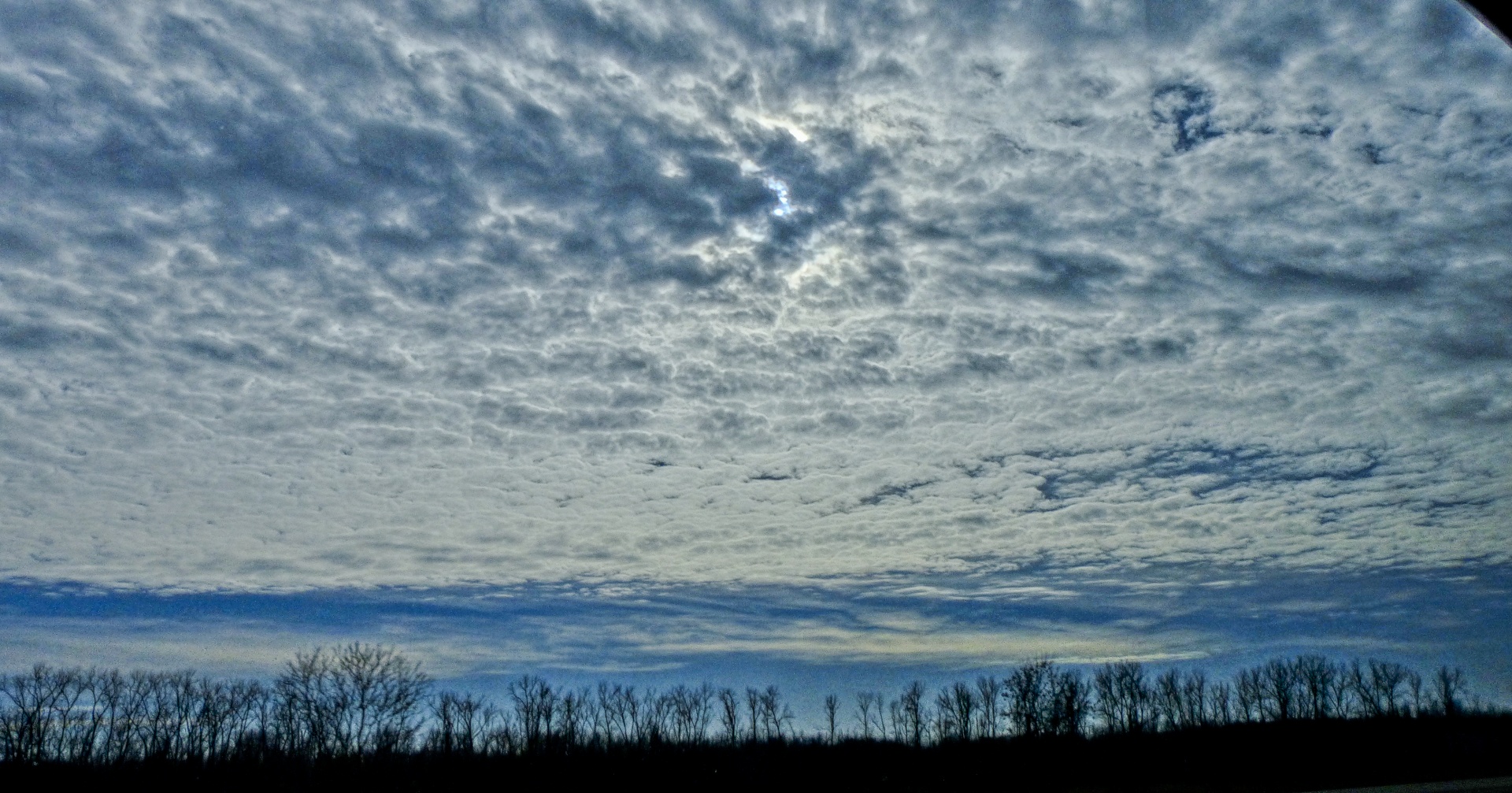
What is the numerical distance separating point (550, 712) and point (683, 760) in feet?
73.9

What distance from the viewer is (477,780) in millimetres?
114188

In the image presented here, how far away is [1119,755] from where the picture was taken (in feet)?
426

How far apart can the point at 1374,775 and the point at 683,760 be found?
72.2m

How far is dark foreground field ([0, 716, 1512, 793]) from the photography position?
328 feet

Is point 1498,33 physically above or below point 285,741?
above

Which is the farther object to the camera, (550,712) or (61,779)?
(550,712)

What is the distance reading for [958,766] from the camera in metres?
127

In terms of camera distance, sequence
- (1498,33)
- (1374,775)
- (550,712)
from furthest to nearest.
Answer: (550,712), (1374,775), (1498,33)

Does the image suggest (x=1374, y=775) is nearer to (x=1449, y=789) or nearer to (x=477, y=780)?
(x=1449, y=789)

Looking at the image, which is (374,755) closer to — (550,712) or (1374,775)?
(550,712)

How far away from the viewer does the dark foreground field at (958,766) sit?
100125 mm

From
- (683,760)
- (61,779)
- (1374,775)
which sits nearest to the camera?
(61,779)

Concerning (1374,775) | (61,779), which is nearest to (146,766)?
(61,779)

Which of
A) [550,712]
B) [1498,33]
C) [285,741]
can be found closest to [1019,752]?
[550,712]
